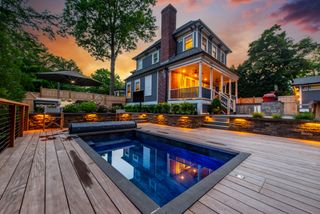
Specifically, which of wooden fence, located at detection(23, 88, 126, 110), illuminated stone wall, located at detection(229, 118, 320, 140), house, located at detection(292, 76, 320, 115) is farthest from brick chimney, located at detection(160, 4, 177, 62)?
house, located at detection(292, 76, 320, 115)

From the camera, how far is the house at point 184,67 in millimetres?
9703

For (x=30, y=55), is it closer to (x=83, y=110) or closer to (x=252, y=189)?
(x=83, y=110)

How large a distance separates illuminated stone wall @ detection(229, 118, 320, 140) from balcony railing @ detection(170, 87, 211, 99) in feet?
10.2

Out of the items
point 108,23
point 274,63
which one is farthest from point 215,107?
point 274,63

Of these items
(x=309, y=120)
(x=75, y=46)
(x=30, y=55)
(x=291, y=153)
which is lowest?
(x=291, y=153)

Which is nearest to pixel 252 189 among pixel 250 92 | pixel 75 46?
pixel 75 46

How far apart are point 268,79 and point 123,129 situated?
2486 cm

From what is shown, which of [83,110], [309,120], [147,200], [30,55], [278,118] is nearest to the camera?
[147,200]

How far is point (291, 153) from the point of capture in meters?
3.50

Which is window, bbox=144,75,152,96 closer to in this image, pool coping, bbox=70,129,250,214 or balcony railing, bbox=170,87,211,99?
balcony railing, bbox=170,87,211,99

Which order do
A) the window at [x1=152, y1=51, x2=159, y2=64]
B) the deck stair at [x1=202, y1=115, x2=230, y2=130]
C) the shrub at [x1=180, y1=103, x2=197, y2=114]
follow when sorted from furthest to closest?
the window at [x1=152, y1=51, x2=159, y2=64]
the shrub at [x1=180, y1=103, x2=197, y2=114]
the deck stair at [x1=202, y1=115, x2=230, y2=130]

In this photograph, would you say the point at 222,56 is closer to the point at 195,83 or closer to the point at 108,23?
the point at 195,83

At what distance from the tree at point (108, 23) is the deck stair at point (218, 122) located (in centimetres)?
1163

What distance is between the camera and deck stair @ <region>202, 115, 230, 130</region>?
742cm
